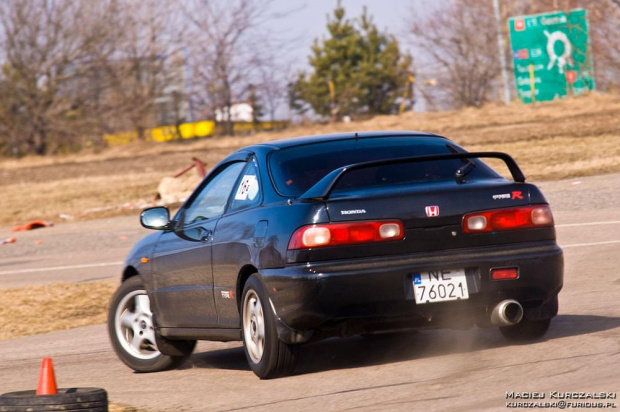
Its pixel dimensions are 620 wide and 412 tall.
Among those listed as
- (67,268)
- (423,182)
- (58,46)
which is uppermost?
(58,46)

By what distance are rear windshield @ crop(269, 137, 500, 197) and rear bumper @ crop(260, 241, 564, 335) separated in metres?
0.57

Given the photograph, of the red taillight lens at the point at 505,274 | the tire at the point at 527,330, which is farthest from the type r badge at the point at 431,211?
the tire at the point at 527,330

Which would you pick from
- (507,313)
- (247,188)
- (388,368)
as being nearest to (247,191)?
(247,188)

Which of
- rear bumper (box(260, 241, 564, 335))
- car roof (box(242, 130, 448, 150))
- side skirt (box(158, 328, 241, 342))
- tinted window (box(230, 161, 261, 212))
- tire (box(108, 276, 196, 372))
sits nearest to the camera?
rear bumper (box(260, 241, 564, 335))

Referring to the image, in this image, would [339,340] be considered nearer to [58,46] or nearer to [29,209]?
[29,209]

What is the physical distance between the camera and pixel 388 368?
671 centimetres

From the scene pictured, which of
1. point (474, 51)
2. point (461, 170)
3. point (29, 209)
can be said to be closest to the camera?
point (461, 170)

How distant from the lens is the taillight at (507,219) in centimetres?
661

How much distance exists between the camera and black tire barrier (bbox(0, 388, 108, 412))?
210 inches

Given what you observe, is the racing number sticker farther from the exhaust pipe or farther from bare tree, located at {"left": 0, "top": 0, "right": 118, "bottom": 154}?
bare tree, located at {"left": 0, "top": 0, "right": 118, "bottom": 154}

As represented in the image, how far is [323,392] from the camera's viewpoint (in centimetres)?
616

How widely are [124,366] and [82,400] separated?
3116 millimetres

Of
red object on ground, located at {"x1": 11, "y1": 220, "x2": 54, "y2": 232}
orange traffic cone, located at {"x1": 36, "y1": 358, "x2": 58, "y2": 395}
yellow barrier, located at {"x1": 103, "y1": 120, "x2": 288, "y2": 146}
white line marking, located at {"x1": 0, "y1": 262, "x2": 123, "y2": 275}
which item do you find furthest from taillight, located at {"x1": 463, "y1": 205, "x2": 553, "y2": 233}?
yellow barrier, located at {"x1": 103, "y1": 120, "x2": 288, "y2": 146}

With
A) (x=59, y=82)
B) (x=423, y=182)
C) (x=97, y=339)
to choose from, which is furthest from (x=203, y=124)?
(x=423, y=182)
